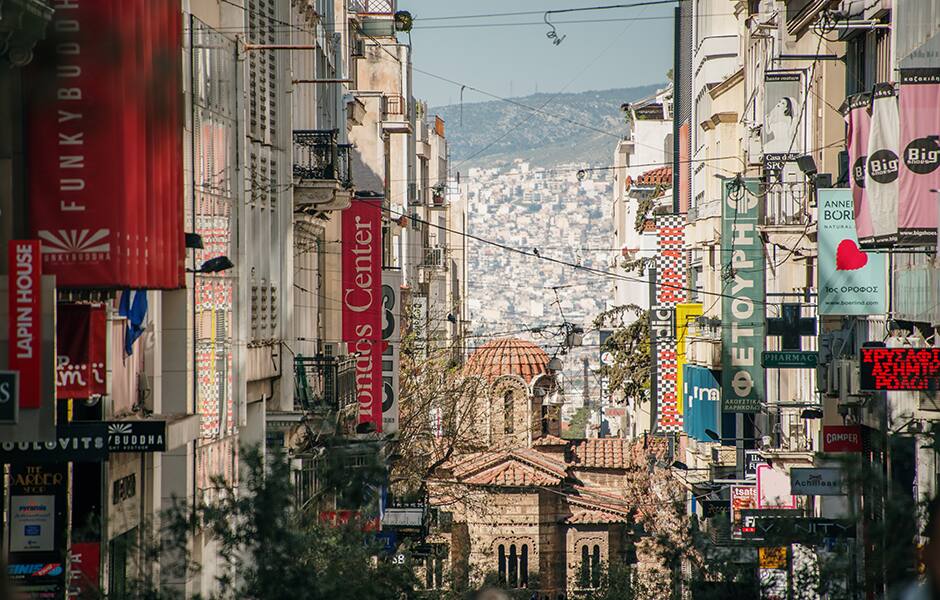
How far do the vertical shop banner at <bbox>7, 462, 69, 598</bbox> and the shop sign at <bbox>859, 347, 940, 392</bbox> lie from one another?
9.53 m

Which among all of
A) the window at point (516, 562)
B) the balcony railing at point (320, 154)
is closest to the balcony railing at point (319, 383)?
the balcony railing at point (320, 154)

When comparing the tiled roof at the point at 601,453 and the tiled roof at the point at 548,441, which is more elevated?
the tiled roof at the point at 548,441

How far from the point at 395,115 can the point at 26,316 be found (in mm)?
47441

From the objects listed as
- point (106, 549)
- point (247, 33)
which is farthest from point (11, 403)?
point (247, 33)

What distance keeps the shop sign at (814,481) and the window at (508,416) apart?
186 ft

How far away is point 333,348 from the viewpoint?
118ft

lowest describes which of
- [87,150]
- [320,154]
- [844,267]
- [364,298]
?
[364,298]

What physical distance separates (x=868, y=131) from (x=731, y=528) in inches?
543

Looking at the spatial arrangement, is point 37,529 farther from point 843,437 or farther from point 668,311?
point 668,311

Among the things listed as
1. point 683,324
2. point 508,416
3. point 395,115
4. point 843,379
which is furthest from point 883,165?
point 508,416

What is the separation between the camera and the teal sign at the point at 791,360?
2838 cm

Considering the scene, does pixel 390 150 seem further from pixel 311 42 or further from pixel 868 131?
pixel 868 131

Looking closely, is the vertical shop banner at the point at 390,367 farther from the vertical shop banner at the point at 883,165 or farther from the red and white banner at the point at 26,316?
the red and white banner at the point at 26,316

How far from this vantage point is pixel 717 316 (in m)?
42.8
